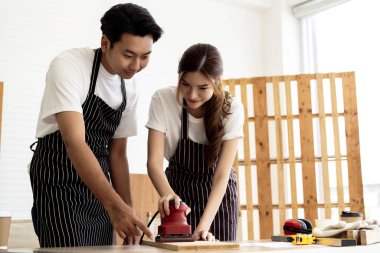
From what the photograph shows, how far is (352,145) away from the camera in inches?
164

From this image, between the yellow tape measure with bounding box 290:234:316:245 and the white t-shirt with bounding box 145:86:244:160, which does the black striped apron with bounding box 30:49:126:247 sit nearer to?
the white t-shirt with bounding box 145:86:244:160

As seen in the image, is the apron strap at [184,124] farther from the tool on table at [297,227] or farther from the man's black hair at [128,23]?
the tool on table at [297,227]

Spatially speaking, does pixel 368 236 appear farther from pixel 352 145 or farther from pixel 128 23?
pixel 352 145

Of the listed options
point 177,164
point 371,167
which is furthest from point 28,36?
point 371,167

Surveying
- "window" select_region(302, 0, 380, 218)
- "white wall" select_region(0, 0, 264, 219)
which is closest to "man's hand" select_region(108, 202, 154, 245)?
"white wall" select_region(0, 0, 264, 219)

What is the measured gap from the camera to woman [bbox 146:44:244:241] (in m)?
2.11

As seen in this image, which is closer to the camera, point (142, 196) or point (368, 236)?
point (368, 236)

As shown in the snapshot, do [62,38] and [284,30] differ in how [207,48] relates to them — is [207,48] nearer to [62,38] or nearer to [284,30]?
[62,38]

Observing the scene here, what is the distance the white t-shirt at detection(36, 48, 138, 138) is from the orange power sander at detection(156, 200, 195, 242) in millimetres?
515

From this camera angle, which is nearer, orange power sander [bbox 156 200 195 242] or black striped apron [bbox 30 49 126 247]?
orange power sander [bbox 156 200 195 242]

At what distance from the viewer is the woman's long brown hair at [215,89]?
6.84ft

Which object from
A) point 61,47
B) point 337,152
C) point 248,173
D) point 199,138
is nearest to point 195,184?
point 199,138

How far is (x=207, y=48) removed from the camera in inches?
84.8

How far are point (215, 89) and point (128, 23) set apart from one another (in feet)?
1.67
